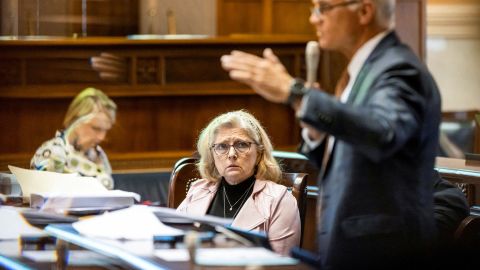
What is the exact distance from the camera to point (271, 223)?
341 centimetres

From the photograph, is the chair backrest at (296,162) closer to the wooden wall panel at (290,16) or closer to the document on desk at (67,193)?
the document on desk at (67,193)

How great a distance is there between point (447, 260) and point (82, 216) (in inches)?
66.4

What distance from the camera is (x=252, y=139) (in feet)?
11.8

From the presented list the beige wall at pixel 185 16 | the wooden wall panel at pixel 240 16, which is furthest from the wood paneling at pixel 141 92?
the wooden wall panel at pixel 240 16

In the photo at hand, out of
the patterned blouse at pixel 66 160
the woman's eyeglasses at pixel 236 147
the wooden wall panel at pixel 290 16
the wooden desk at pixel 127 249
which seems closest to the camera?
the wooden desk at pixel 127 249

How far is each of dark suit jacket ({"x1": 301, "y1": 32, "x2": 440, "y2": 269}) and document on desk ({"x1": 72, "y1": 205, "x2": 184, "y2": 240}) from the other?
683 mm

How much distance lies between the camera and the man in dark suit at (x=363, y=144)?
6.48ft

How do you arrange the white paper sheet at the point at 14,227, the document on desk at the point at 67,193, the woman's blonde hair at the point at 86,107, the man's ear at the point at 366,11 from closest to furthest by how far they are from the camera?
1. the man's ear at the point at 366,11
2. the white paper sheet at the point at 14,227
3. the document on desk at the point at 67,193
4. the woman's blonde hair at the point at 86,107

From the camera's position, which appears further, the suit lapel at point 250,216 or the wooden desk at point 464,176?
the wooden desk at point 464,176

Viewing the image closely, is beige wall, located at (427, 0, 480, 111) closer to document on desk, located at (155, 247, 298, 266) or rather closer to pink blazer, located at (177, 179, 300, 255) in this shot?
pink blazer, located at (177, 179, 300, 255)

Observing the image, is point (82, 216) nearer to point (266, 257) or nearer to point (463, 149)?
point (266, 257)

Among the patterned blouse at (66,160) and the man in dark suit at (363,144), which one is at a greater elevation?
the man in dark suit at (363,144)

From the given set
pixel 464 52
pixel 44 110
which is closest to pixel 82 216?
pixel 44 110

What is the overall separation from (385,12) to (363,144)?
0.32 metres
